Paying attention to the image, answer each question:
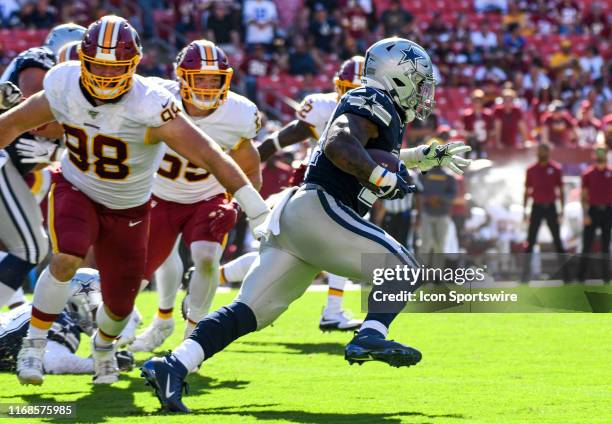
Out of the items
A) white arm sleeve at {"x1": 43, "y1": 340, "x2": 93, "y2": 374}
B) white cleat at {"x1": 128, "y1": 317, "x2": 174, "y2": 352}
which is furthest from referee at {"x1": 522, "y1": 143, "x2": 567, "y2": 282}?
white arm sleeve at {"x1": 43, "y1": 340, "x2": 93, "y2": 374}

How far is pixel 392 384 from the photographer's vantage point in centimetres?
619

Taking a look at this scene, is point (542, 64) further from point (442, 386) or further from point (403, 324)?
point (442, 386)

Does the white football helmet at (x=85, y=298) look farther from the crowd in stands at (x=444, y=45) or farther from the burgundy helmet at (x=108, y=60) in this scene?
the crowd in stands at (x=444, y=45)

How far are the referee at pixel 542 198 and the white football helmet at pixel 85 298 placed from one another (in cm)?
865

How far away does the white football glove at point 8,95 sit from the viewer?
6.15 m

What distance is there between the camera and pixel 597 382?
614cm

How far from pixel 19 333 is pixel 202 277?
114cm

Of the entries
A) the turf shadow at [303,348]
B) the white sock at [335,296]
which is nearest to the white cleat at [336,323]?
the white sock at [335,296]

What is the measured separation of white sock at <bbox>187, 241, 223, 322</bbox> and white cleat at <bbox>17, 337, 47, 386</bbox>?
1.51m

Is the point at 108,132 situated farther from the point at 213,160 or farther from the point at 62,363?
the point at 62,363

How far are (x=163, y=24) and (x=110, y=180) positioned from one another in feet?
46.8

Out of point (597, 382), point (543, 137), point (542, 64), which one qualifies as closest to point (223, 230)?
point (597, 382)

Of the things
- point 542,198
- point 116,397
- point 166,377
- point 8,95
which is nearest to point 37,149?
point 8,95

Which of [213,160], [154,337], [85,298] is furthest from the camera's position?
[154,337]
